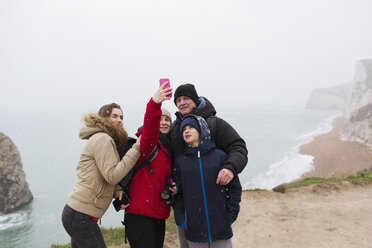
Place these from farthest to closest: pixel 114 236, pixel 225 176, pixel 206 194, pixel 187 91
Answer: pixel 114 236, pixel 187 91, pixel 206 194, pixel 225 176

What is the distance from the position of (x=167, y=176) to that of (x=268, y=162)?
4114cm

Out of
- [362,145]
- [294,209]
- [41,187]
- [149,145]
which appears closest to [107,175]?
[149,145]

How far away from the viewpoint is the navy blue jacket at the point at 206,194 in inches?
107

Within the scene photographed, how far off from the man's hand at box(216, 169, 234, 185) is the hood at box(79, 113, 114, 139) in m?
1.46

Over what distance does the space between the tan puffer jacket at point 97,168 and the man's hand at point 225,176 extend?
100cm

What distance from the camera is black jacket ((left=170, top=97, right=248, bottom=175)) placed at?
2.84m

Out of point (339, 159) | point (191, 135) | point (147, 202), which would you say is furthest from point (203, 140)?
point (339, 159)

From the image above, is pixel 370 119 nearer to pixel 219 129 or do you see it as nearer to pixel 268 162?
pixel 268 162

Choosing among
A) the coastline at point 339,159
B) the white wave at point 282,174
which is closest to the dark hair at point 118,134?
the white wave at point 282,174

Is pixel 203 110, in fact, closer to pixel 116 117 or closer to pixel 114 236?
pixel 116 117

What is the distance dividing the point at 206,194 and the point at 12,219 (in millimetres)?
38327

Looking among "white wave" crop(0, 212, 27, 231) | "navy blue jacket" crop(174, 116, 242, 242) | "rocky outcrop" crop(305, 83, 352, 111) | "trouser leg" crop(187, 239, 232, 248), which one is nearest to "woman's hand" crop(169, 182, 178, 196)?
"navy blue jacket" crop(174, 116, 242, 242)

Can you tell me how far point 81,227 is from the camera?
2.78 m

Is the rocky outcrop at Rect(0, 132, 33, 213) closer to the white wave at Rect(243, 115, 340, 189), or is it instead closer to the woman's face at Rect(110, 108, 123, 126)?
the white wave at Rect(243, 115, 340, 189)
